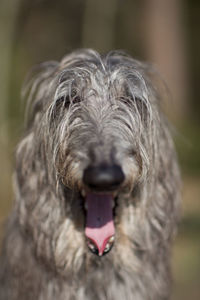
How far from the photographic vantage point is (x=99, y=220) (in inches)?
150

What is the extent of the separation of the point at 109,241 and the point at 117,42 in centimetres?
1671

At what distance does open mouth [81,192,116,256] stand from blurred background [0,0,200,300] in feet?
2.64

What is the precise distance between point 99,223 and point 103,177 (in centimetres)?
63

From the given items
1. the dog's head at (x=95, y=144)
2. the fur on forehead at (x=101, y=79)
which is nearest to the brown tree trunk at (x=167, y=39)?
the dog's head at (x=95, y=144)

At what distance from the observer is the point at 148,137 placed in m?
3.88

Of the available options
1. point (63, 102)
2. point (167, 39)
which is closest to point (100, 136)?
point (63, 102)

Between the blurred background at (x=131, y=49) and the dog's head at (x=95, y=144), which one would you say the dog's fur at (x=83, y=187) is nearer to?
the dog's head at (x=95, y=144)

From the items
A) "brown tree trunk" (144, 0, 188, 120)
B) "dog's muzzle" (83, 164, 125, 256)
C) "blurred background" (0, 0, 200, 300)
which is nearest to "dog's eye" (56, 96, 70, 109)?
"dog's muzzle" (83, 164, 125, 256)

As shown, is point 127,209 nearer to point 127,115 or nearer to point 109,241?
point 109,241

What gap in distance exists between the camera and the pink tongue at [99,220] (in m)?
3.80

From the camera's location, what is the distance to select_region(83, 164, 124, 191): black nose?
10.7ft

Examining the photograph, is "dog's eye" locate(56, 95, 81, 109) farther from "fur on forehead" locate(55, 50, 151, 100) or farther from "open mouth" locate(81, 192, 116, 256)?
"open mouth" locate(81, 192, 116, 256)

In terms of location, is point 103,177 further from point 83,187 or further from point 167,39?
point 167,39

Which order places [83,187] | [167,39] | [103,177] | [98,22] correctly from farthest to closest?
[167,39]
[98,22]
[83,187]
[103,177]
